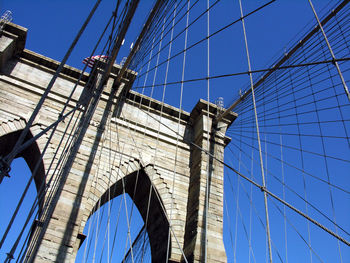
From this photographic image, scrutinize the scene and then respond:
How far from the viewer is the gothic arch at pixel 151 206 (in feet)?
30.8

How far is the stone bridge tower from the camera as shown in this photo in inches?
319

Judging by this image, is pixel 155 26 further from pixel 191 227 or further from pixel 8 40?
pixel 191 227

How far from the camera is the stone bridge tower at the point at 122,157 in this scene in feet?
26.6

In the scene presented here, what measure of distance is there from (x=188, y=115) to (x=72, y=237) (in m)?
5.84

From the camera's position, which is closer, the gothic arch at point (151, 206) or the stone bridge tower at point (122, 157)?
the stone bridge tower at point (122, 157)

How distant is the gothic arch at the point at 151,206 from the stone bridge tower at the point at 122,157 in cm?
3

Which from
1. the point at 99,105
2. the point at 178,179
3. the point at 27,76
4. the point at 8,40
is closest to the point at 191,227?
the point at 178,179

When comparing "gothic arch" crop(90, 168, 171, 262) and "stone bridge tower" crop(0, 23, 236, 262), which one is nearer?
"stone bridge tower" crop(0, 23, 236, 262)

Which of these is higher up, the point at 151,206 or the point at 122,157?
the point at 122,157

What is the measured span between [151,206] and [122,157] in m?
1.78

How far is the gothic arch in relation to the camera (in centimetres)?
938

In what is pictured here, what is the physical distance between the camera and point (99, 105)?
395 inches

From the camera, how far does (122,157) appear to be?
962 centimetres

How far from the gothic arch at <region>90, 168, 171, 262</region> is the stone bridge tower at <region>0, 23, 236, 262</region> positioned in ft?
0.10
